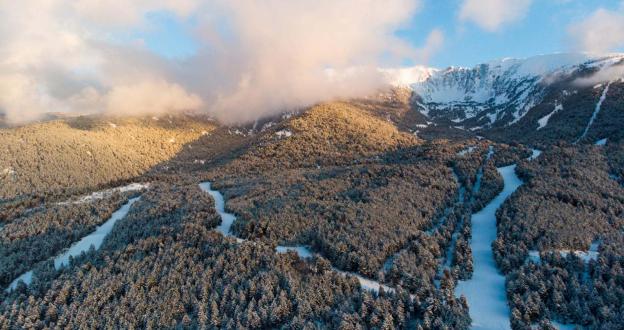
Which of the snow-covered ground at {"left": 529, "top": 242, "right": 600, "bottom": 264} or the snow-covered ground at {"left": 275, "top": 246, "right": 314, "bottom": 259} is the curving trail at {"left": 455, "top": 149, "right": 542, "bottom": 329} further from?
the snow-covered ground at {"left": 275, "top": 246, "right": 314, "bottom": 259}

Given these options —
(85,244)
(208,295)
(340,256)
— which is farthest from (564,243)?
(85,244)

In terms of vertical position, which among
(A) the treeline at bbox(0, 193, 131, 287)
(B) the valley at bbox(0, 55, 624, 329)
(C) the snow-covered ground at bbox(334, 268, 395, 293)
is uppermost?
(A) the treeline at bbox(0, 193, 131, 287)

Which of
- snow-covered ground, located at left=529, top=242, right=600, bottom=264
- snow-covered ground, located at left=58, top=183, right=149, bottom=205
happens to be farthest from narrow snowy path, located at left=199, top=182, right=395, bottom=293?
snow-covered ground, located at left=58, top=183, right=149, bottom=205

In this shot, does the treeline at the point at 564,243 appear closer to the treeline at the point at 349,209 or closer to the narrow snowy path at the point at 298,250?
the treeline at the point at 349,209

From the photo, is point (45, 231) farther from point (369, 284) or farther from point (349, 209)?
point (369, 284)

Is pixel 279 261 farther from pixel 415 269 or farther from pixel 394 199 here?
Answer: pixel 394 199
